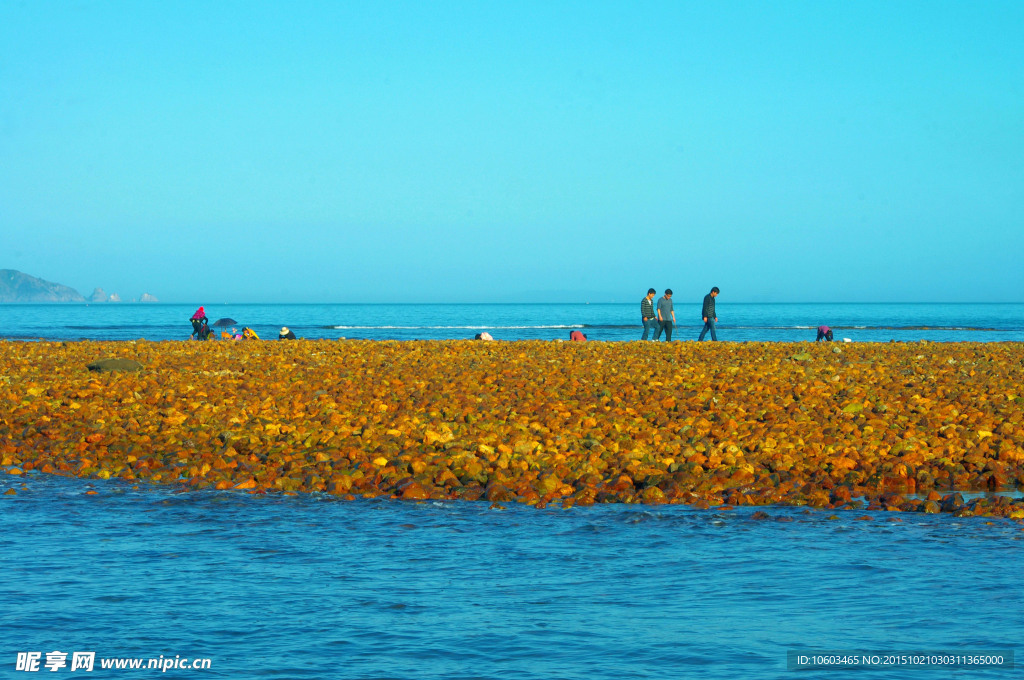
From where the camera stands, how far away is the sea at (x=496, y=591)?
5.89 metres

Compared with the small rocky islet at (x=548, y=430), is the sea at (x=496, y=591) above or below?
below

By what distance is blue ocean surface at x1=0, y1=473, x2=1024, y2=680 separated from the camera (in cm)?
600

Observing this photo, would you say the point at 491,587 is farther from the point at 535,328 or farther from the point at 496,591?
the point at 535,328

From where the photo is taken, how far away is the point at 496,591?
23.8 feet

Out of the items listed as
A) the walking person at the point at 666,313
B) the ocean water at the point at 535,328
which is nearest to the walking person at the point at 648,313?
the walking person at the point at 666,313

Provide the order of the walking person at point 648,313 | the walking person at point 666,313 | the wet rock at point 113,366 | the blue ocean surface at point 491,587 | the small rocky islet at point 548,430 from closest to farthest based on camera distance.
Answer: the blue ocean surface at point 491,587 → the small rocky islet at point 548,430 → the wet rock at point 113,366 → the walking person at point 666,313 → the walking person at point 648,313

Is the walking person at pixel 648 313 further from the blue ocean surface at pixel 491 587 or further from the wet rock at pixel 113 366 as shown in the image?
the blue ocean surface at pixel 491 587

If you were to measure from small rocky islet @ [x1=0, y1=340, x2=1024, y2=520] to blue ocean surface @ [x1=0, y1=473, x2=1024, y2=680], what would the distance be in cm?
81

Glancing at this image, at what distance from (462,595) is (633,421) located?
287 inches

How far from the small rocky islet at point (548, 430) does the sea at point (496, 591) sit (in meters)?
0.77

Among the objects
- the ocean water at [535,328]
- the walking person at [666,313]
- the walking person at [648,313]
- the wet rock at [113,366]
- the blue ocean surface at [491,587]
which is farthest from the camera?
the ocean water at [535,328]

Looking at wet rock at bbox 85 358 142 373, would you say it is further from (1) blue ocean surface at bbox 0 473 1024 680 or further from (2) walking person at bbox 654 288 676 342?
(2) walking person at bbox 654 288 676 342

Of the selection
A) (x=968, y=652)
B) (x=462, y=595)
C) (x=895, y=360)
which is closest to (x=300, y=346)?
(x=895, y=360)

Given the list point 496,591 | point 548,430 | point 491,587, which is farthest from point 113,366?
point 496,591
